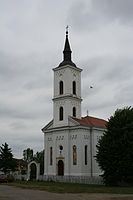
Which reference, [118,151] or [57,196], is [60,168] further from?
[57,196]

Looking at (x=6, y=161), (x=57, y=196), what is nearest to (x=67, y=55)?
(x=6, y=161)

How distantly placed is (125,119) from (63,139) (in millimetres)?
15366

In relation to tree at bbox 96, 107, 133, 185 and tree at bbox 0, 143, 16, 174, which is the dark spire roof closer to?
tree at bbox 96, 107, 133, 185

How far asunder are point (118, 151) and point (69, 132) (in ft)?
49.8

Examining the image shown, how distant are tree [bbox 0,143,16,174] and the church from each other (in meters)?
18.8

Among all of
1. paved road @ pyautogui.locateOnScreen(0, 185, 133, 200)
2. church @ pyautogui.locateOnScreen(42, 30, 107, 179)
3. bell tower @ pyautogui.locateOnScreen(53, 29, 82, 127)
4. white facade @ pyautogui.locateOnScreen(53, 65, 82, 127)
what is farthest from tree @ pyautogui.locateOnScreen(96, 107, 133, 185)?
paved road @ pyautogui.locateOnScreen(0, 185, 133, 200)

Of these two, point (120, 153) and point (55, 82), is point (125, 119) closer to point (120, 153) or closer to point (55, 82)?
point (120, 153)

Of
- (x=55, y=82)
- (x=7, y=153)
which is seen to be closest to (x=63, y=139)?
(x=55, y=82)

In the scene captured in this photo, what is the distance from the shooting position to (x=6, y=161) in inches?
2995

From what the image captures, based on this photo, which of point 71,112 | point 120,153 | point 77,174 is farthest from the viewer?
point 71,112

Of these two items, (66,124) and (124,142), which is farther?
(66,124)

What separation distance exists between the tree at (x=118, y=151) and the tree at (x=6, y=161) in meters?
36.5

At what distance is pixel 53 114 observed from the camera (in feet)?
198

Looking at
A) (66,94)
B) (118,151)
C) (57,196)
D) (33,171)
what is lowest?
(57,196)
